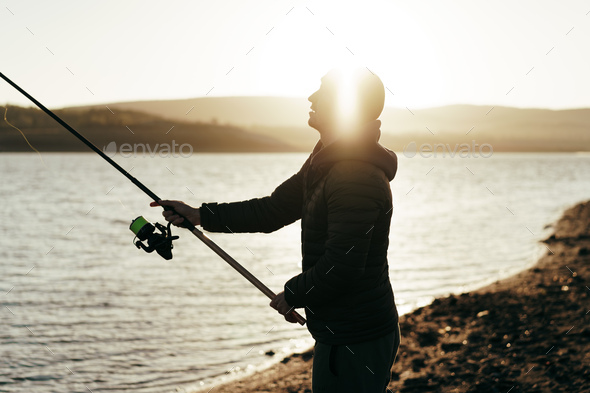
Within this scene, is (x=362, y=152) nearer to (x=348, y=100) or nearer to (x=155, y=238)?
(x=348, y=100)

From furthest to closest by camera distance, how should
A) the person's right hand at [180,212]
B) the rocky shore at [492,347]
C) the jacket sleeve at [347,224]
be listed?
the rocky shore at [492,347] → the person's right hand at [180,212] → the jacket sleeve at [347,224]

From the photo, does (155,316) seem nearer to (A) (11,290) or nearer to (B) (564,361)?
(A) (11,290)

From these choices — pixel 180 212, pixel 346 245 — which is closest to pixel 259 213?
pixel 180 212

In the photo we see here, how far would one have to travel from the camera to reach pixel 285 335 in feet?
26.0

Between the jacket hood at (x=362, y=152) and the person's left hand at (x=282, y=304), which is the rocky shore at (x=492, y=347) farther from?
the jacket hood at (x=362, y=152)

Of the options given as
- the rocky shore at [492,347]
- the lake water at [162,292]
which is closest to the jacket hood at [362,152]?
the lake water at [162,292]

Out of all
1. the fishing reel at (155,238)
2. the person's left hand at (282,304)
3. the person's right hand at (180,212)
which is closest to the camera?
the person's left hand at (282,304)

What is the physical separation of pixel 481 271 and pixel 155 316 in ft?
23.2

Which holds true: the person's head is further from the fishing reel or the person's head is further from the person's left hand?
the fishing reel

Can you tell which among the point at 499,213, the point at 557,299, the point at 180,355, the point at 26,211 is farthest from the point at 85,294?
the point at 499,213

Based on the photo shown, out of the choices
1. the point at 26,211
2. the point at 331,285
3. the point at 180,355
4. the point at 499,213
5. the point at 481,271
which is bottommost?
the point at 331,285

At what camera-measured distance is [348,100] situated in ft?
8.06

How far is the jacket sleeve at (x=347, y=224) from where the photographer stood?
233 centimetres

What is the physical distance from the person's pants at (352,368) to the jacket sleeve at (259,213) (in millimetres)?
829
